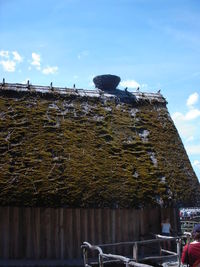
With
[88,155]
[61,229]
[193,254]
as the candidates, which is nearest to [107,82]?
[88,155]

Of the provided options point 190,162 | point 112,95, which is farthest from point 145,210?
point 112,95

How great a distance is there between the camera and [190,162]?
13789mm

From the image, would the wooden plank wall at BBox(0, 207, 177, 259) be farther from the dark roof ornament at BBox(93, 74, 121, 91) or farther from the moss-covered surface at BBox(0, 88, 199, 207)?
the dark roof ornament at BBox(93, 74, 121, 91)

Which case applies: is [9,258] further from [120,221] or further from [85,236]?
[120,221]

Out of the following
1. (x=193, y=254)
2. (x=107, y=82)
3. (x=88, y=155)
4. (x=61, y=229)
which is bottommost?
(x=61, y=229)

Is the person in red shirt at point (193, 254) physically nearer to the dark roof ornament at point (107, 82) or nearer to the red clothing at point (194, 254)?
the red clothing at point (194, 254)

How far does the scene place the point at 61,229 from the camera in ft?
36.1

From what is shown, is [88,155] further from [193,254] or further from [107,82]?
[193,254]

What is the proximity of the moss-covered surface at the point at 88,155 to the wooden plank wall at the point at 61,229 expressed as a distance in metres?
0.99

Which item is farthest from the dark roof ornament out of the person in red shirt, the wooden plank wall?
the person in red shirt

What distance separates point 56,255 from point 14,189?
8.03 ft

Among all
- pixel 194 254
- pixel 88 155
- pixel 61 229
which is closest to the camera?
pixel 194 254

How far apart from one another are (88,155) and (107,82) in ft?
18.1

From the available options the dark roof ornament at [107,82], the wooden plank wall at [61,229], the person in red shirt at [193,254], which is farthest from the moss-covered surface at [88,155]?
the person in red shirt at [193,254]
